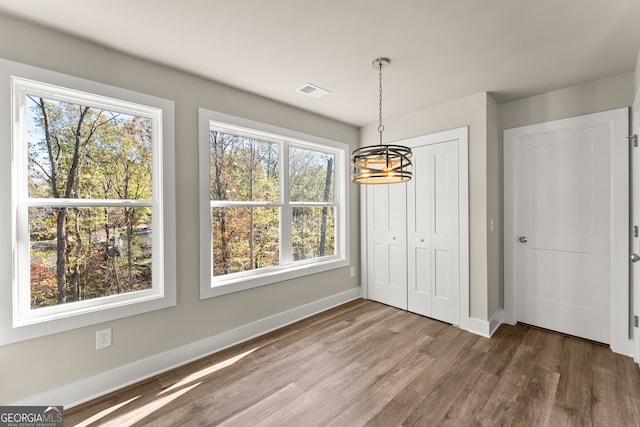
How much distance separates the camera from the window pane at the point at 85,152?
6.25 ft

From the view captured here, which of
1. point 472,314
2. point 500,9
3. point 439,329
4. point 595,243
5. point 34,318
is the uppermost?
point 500,9

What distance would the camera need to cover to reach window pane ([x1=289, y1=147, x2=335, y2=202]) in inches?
137

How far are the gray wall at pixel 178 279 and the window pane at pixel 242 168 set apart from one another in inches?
10.2

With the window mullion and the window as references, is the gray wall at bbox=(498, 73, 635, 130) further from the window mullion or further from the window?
the window mullion

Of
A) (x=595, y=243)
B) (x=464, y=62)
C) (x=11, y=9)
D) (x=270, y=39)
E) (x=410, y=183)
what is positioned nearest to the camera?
(x=11, y=9)

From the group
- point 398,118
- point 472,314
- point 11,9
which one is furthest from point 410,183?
point 11,9

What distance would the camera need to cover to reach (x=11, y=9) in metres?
1.65

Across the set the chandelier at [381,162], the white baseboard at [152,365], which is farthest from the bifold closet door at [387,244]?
the chandelier at [381,162]

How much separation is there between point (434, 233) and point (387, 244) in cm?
70

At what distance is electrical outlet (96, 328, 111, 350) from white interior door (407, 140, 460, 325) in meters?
3.14

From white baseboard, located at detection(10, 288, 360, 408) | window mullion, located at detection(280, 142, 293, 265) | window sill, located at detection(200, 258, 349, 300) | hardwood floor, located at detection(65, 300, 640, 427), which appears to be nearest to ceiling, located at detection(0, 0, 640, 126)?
window mullion, located at detection(280, 142, 293, 265)

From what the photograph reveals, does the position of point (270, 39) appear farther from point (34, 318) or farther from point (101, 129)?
point (34, 318)

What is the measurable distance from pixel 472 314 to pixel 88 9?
13.4 ft

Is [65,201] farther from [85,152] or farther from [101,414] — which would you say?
[101,414]
